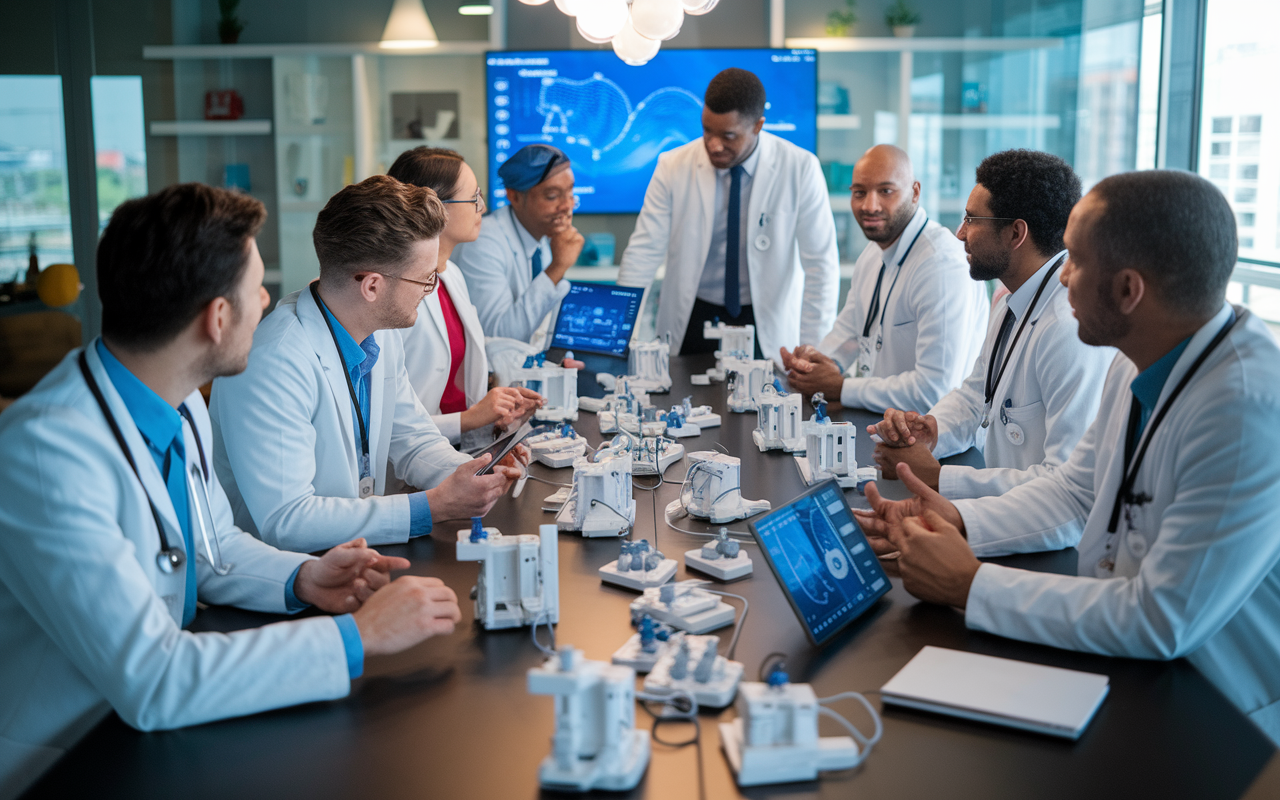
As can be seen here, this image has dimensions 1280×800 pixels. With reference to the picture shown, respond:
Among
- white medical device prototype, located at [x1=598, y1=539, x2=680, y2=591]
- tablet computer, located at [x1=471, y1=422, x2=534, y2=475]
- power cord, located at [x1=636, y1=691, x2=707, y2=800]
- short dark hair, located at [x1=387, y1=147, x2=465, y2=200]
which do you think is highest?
short dark hair, located at [x1=387, y1=147, x2=465, y2=200]

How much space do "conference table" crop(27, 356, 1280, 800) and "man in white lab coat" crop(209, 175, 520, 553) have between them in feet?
1.18

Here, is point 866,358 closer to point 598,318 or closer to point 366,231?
point 598,318

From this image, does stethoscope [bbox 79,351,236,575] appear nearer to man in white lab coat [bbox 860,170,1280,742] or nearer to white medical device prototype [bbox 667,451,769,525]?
white medical device prototype [bbox 667,451,769,525]

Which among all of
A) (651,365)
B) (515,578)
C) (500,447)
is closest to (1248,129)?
(651,365)

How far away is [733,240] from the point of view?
4.63m

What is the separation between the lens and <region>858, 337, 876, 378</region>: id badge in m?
3.75

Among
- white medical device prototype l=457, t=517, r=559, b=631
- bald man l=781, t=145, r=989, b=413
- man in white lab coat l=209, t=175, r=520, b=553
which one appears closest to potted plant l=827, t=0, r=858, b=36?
bald man l=781, t=145, r=989, b=413

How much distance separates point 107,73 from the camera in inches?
236

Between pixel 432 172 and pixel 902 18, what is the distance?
14.3 ft

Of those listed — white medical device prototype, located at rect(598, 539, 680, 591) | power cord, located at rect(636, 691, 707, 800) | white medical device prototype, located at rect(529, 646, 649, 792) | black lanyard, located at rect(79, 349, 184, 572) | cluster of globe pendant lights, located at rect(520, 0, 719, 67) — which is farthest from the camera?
cluster of globe pendant lights, located at rect(520, 0, 719, 67)

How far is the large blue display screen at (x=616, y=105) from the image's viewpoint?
6.18 metres

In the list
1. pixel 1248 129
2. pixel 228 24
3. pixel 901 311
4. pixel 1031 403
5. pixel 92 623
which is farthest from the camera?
pixel 228 24

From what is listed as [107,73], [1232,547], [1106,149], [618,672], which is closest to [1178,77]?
[1106,149]

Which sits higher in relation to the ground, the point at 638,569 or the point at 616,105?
the point at 616,105
